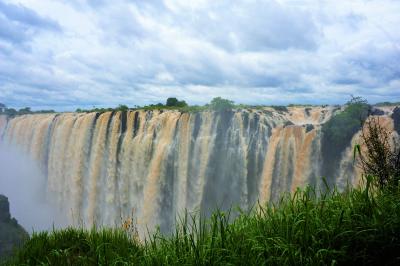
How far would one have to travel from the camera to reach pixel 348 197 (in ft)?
16.9

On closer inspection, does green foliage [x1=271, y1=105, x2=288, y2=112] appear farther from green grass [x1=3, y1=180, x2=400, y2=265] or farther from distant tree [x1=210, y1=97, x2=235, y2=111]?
green grass [x1=3, y1=180, x2=400, y2=265]

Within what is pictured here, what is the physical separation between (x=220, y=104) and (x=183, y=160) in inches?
125

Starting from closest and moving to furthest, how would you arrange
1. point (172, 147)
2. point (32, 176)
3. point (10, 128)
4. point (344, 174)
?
1. point (344, 174)
2. point (172, 147)
3. point (32, 176)
4. point (10, 128)

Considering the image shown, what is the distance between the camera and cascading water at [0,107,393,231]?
54.7 feet

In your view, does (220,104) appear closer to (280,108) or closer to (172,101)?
(280,108)

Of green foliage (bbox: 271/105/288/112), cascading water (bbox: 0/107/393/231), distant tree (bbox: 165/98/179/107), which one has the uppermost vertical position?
distant tree (bbox: 165/98/179/107)

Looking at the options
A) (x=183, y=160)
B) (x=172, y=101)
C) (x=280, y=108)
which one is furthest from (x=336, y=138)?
(x=172, y=101)

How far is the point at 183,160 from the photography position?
20.5 metres

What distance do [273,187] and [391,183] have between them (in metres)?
11.3

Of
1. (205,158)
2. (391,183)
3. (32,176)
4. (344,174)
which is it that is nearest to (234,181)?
(205,158)

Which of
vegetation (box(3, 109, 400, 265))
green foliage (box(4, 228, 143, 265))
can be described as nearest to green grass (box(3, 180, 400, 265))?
vegetation (box(3, 109, 400, 265))

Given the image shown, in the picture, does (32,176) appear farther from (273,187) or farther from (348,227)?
(348,227)

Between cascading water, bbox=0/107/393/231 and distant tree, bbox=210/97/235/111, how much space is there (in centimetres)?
37

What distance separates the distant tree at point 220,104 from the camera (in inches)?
788
